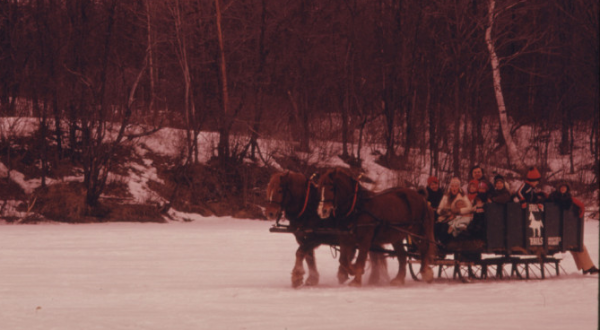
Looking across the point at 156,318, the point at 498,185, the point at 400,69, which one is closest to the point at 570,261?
the point at 498,185

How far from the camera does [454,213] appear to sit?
14375mm

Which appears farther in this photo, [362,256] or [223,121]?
[223,121]

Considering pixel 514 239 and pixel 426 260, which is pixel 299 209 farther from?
pixel 514 239

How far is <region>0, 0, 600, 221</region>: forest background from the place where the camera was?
31609 mm

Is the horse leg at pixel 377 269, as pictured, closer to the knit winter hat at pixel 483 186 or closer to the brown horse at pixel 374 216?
the brown horse at pixel 374 216

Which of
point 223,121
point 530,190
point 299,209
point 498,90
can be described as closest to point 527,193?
point 530,190

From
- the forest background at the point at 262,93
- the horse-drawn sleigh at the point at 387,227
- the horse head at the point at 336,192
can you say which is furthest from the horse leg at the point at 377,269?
the forest background at the point at 262,93

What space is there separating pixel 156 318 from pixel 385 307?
2794mm

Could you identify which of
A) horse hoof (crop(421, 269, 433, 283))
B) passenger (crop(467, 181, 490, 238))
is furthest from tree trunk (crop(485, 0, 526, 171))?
horse hoof (crop(421, 269, 433, 283))

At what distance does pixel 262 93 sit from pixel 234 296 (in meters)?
24.1

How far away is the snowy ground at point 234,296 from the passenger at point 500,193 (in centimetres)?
125

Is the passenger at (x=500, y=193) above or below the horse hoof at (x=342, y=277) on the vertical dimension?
above

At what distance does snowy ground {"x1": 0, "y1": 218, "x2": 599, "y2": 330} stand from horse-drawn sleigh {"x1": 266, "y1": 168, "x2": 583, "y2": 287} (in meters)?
0.45

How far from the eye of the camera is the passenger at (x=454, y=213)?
14.2 m
